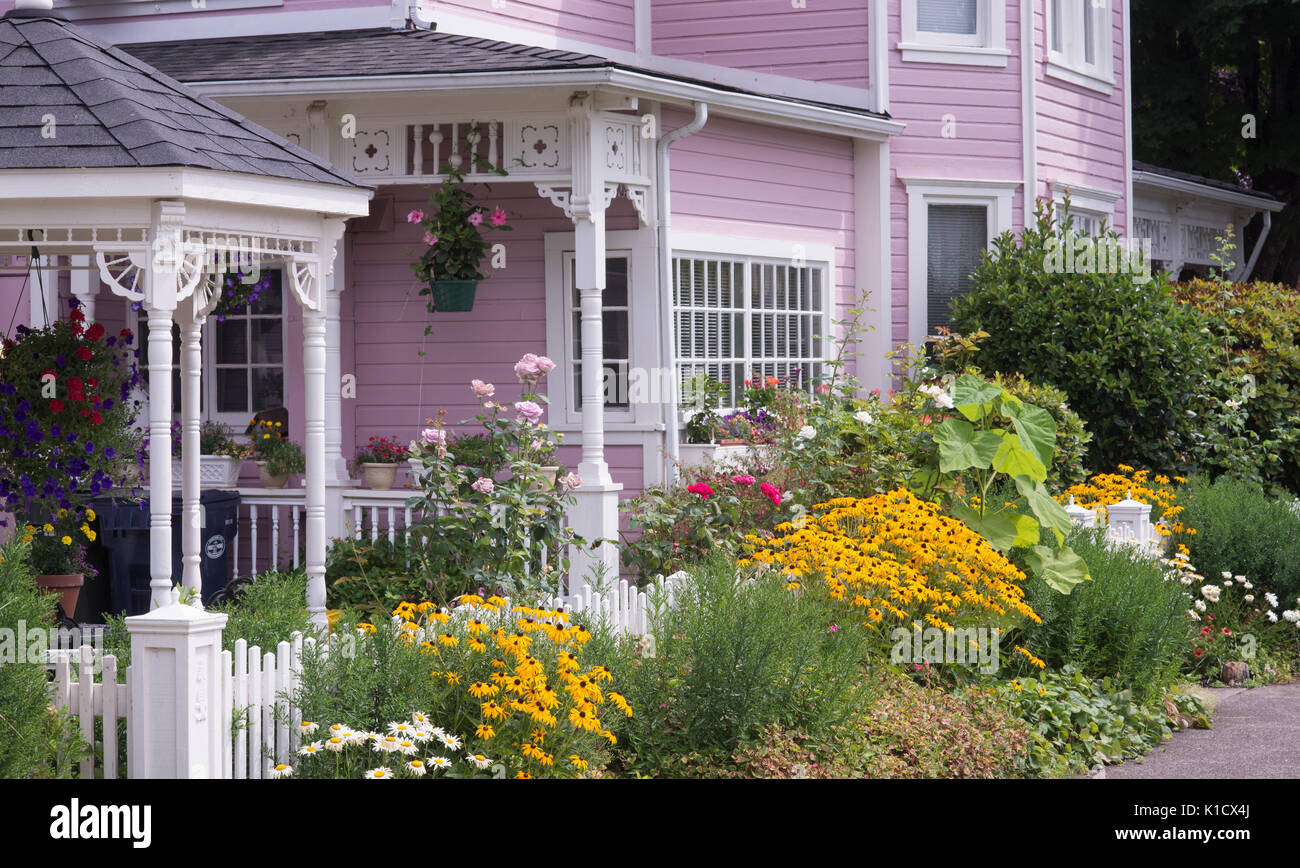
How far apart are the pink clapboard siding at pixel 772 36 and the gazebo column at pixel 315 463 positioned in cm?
761

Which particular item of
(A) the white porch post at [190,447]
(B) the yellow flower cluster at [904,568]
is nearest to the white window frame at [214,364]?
(A) the white porch post at [190,447]

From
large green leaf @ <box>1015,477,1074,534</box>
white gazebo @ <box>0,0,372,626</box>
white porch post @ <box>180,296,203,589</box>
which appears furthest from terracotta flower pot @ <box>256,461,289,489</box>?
large green leaf @ <box>1015,477,1074,534</box>

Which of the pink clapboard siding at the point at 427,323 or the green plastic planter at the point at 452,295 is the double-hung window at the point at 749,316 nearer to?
the pink clapboard siding at the point at 427,323

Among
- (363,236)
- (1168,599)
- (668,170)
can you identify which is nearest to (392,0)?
(363,236)

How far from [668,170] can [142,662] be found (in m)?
6.16

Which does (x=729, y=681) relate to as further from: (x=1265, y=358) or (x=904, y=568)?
(x=1265, y=358)

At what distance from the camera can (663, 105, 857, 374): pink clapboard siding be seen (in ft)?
36.3

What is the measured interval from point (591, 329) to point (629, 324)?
1444mm

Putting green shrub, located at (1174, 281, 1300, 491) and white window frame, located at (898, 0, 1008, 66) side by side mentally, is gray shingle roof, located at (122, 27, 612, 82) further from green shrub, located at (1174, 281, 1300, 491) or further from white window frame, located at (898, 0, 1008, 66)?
green shrub, located at (1174, 281, 1300, 491)

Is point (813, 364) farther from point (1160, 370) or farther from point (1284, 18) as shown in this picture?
point (1284, 18)

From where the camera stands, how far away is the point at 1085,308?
1241cm

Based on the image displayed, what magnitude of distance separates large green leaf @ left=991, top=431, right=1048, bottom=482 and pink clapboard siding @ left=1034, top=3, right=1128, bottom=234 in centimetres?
651

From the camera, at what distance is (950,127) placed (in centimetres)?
1364

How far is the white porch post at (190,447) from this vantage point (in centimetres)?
739
